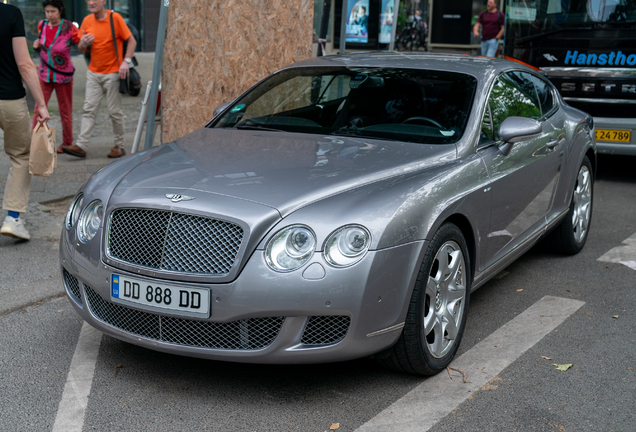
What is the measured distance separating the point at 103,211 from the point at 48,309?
4.39 ft

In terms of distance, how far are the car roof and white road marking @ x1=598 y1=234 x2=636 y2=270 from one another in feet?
5.34

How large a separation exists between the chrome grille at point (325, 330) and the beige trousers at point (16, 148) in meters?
3.41

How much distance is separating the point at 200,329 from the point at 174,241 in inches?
15.5

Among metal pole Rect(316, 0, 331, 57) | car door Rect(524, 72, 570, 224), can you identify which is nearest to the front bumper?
A: car door Rect(524, 72, 570, 224)

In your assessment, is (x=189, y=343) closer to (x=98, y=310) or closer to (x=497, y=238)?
(x=98, y=310)

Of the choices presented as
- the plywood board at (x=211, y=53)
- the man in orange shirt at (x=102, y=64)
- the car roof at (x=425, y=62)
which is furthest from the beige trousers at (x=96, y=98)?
the car roof at (x=425, y=62)

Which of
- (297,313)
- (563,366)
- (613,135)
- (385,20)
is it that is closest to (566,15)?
(613,135)

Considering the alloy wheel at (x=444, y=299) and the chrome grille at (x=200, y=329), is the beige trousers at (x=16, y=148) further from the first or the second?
the alloy wheel at (x=444, y=299)

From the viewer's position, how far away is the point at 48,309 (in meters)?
4.55

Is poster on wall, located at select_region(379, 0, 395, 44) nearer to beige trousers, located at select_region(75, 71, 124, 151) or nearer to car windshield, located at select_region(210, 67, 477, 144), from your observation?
beige trousers, located at select_region(75, 71, 124, 151)

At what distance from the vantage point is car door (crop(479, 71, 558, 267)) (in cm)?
422

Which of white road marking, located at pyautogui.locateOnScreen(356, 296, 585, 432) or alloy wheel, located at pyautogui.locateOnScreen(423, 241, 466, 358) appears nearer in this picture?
white road marking, located at pyautogui.locateOnScreen(356, 296, 585, 432)

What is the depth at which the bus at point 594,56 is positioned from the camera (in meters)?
8.58

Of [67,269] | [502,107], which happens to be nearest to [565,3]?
[502,107]
